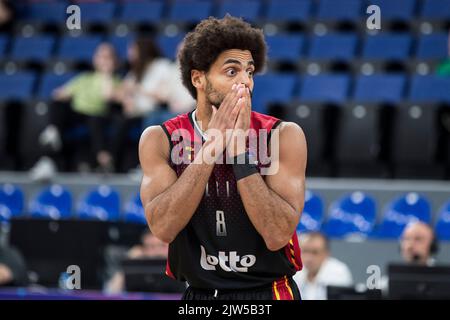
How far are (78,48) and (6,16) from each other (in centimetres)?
135

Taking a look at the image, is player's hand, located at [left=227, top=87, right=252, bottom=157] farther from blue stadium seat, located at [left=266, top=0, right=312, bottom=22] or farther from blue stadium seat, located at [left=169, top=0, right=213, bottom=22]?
blue stadium seat, located at [left=169, top=0, right=213, bottom=22]

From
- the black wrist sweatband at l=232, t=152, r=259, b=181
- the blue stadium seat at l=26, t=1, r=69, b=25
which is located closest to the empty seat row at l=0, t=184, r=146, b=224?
the blue stadium seat at l=26, t=1, r=69, b=25

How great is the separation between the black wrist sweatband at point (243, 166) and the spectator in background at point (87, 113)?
593 centimetres

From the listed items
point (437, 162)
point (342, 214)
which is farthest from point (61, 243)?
point (437, 162)

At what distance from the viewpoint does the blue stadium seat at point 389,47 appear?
10281mm

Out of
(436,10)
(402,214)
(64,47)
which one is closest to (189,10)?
(64,47)

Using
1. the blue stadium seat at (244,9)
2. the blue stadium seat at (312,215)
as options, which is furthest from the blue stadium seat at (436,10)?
the blue stadium seat at (312,215)

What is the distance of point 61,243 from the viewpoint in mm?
8219

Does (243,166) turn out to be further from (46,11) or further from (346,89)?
(46,11)

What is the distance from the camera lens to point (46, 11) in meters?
12.8

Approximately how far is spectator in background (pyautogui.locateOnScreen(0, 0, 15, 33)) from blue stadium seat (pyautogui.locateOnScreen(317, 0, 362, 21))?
153 inches

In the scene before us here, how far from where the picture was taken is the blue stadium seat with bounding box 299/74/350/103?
32.2 feet

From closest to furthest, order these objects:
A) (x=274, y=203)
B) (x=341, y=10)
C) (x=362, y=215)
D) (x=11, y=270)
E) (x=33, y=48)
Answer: (x=274, y=203), (x=11, y=270), (x=362, y=215), (x=341, y=10), (x=33, y=48)

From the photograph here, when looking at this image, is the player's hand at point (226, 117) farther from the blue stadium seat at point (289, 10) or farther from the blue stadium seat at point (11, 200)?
the blue stadium seat at point (289, 10)
